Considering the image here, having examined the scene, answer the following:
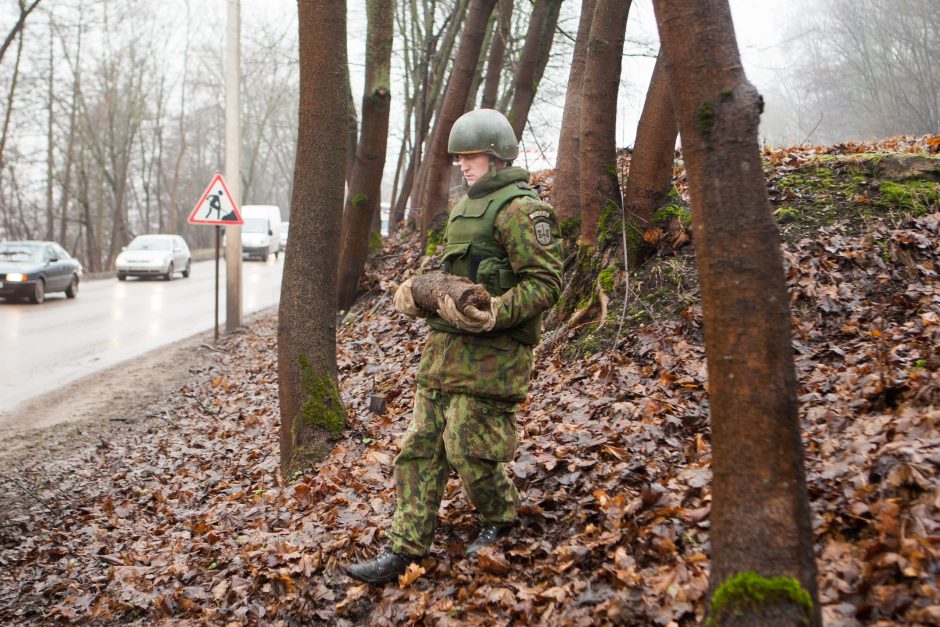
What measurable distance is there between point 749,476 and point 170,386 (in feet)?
32.8

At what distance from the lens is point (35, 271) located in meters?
19.8

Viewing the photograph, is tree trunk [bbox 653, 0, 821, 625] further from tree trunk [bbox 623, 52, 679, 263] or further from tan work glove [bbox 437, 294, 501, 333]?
tree trunk [bbox 623, 52, 679, 263]

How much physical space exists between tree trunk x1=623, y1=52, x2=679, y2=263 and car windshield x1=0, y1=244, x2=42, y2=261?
18777mm

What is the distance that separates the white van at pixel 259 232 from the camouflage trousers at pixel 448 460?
36.8m

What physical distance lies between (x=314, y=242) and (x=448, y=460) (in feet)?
9.58

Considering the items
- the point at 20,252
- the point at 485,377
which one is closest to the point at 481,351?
the point at 485,377

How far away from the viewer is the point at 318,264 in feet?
20.8

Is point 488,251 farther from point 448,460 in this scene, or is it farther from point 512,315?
point 448,460

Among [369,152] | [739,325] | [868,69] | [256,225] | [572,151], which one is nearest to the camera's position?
[739,325]

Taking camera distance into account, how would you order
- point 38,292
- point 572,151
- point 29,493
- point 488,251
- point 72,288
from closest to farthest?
point 488,251 < point 29,493 < point 572,151 < point 38,292 < point 72,288

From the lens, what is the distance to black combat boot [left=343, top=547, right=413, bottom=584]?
13.1ft

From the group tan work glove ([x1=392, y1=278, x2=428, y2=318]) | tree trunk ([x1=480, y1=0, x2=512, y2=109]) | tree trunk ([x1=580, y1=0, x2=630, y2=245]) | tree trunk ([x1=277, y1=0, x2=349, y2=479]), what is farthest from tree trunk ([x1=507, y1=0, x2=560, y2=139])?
tan work glove ([x1=392, y1=278, x2=428, y2=318])

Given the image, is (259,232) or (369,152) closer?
(369,152)

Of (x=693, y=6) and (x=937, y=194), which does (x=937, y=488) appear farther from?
(x=937, y=194)
